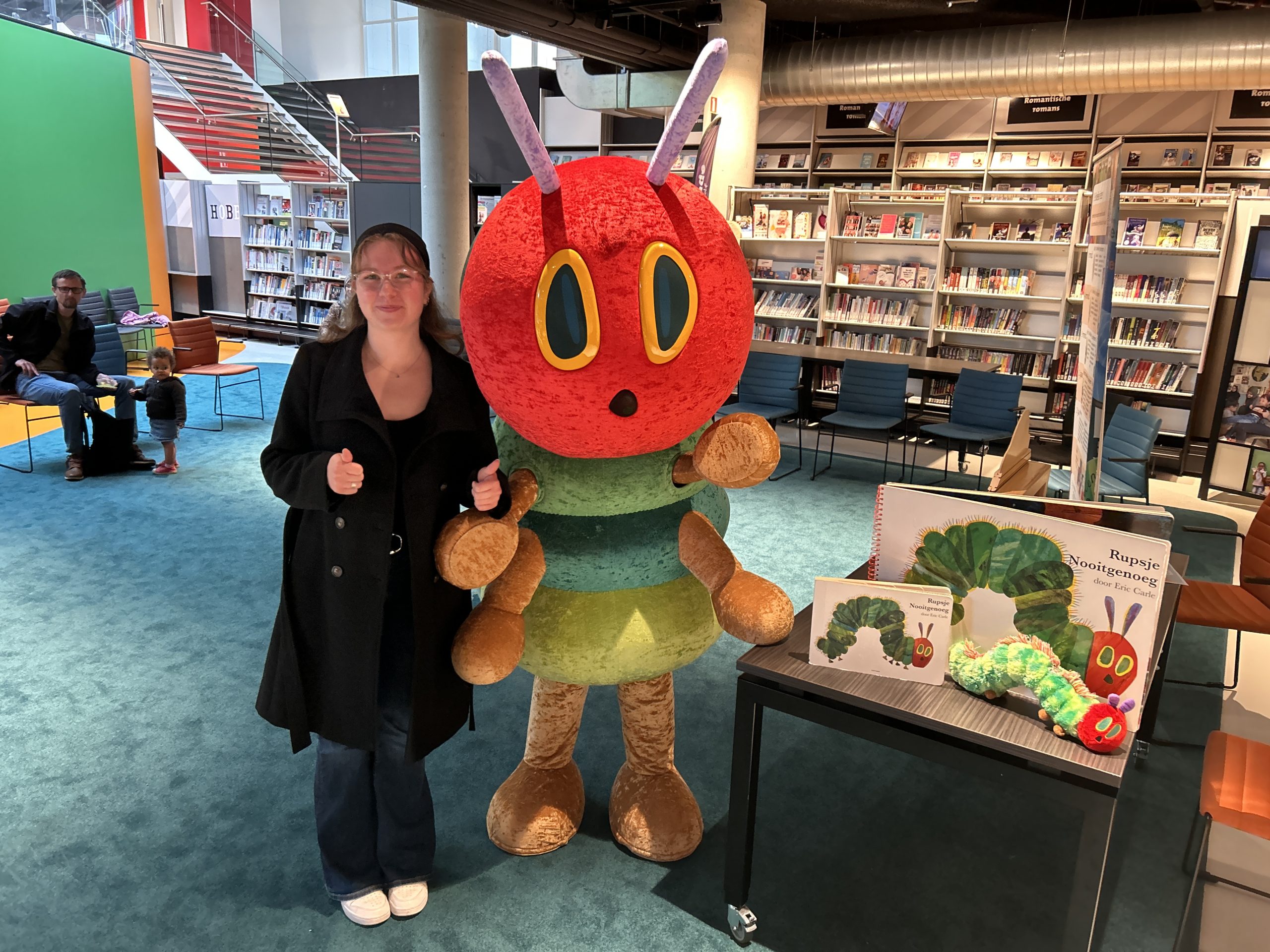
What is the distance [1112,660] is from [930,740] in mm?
355

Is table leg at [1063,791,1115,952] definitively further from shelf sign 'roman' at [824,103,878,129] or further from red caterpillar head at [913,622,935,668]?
shelf sign 'roman' at [824,103,878,129]

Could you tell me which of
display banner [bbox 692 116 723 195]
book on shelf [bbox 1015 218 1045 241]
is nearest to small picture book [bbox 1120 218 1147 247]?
book on shelf [bbox 1015 218 1045 241]

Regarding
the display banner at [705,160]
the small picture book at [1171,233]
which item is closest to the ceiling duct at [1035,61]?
the small picture book at [1171,233]

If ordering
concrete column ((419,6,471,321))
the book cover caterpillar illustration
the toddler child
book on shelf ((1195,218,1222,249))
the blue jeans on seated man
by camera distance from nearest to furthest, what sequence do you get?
the book cover caterpillar illustration → the blue jeans on seated man → the toddler child → book on shelf ((1195,218,1222,249)) → concrete column ((419,6,471,321))

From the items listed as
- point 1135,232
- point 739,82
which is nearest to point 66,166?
point 739,82

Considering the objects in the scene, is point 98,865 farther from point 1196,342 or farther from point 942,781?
point 1196,342

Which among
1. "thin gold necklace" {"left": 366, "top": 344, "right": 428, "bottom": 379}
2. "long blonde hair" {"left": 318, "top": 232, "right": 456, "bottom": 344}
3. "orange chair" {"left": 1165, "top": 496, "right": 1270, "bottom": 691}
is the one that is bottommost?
"orange chair" {"left": 1165, "top": 496, "right": 1270, "bottom": 691}

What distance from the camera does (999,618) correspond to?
168cm

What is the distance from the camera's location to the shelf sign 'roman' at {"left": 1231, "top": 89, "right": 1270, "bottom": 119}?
746 centimetres

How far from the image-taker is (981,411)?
5.90 meters

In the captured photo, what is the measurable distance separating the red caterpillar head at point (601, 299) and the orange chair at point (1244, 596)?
7.00 ft

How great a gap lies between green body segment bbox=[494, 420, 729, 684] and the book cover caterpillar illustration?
18.0 inches

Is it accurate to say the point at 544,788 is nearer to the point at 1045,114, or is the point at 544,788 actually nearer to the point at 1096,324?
the point at 1096,324

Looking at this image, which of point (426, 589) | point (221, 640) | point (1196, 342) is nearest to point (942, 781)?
point (426, 589)
